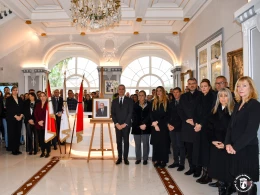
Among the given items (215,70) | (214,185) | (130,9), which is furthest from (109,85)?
(214,185)

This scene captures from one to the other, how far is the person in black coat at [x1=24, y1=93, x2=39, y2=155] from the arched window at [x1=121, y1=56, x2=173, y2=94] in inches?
339

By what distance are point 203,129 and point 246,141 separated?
54.7 inches

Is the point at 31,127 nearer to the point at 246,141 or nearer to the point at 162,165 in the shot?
the point at 162,165

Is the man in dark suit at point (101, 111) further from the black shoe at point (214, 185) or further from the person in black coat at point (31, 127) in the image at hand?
the black shoe at point (214, 185)

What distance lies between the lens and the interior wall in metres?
5.55

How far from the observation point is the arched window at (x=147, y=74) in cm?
1487

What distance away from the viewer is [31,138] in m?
6.54

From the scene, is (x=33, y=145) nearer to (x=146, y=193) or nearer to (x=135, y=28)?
(x=146, y=193)

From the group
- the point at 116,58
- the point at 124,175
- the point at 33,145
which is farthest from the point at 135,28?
the point at 124,175

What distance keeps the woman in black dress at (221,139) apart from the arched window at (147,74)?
37.2 feet

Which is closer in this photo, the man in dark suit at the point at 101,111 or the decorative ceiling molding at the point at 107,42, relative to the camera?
the man in dark suit at the point at 101,111

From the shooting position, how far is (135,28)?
10141 mm

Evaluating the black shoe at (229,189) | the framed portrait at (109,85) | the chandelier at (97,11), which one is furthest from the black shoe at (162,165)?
the framed portrait at (109,85)
